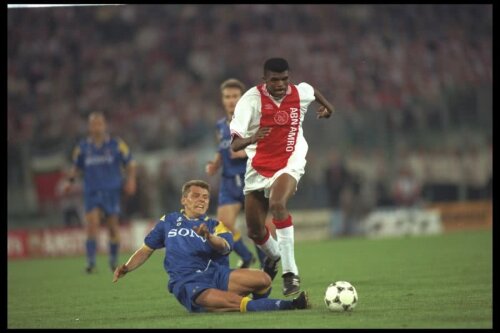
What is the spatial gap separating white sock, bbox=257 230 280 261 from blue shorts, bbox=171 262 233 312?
5.41ft

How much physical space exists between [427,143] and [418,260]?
812 centimetres

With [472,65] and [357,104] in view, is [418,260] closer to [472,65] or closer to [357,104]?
[357,104]

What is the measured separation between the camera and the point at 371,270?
1294 centimetres

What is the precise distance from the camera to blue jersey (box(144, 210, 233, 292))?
8.37 metres

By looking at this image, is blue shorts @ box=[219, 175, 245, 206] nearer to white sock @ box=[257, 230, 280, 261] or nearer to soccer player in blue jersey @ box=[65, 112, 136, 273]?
white sock @ box=[257, 230, 280, 261]

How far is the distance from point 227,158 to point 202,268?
394 cm

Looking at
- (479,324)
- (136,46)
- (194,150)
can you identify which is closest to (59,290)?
(479,324)

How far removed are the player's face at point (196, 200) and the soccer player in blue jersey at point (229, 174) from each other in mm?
3345

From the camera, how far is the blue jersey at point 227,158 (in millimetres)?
12148

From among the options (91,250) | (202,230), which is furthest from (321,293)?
(91,250)

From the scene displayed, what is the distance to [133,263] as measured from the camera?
8.44 m

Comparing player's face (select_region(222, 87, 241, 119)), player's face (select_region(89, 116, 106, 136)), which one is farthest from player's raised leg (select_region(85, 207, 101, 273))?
player's face (select_region(222, 87, 241, 119))

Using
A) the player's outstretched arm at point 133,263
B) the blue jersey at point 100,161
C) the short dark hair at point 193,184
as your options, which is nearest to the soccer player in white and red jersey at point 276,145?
the short dark hair at point 193,184
